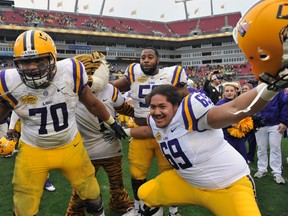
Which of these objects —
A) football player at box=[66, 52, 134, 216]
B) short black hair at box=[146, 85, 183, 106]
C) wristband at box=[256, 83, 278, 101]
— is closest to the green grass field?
football player at box=[66, 52, 134, 216]

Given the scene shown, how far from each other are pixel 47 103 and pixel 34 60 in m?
0.36

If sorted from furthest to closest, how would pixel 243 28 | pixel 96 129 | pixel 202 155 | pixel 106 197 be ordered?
pixel 106 197 < pixel 96 129 < pixel 202 155 < pixel 243 28

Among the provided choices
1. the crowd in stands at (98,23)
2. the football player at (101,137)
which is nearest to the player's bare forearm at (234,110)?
the football player at (101,137)

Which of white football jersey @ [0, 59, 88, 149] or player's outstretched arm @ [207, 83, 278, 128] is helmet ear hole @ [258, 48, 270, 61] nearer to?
player's outstretched arm @ [207, 83, 278, 128]

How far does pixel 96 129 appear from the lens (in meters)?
3.20

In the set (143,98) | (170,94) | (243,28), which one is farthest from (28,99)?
(243,28)

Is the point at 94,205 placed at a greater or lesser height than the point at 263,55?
lesser

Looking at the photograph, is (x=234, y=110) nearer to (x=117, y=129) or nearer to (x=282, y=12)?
(x=282, y=12)

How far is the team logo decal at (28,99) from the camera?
2383mm

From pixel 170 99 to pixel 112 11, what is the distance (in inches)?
1764

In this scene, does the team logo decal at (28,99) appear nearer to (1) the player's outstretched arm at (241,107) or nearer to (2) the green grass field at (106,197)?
(1) the player's outstretched arm at (241,107)

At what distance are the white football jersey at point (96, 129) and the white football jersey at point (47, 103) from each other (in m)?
0.53

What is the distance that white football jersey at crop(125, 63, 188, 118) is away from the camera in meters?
3.37

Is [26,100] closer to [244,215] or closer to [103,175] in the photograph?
[244,215]
